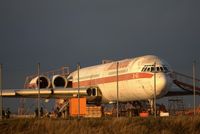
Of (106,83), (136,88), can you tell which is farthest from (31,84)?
(136,88)

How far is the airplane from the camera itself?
47.8 m

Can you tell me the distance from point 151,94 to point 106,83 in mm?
7950

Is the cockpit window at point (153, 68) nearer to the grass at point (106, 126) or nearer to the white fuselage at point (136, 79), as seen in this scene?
the white fuselage at point (136, 79)

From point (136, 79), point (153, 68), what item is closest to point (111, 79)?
point (136, 79)

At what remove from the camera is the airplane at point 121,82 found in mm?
47812

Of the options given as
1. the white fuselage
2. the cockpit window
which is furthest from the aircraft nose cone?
the cockpit window

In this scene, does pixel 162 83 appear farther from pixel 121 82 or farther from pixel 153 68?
pixel 121 82

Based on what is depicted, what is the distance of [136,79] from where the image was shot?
49312 mm

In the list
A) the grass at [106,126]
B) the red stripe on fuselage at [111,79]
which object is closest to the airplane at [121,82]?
the red stripe on fuselage at [111,79]

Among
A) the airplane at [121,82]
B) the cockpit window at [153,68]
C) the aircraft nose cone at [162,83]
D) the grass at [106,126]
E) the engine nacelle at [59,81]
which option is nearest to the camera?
the grass at [106,126]

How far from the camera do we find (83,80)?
62.4 metres

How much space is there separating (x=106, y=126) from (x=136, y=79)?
17.0m

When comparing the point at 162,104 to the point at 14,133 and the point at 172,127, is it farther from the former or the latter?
the point at 14,133

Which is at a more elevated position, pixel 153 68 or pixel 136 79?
pixel 153 68
